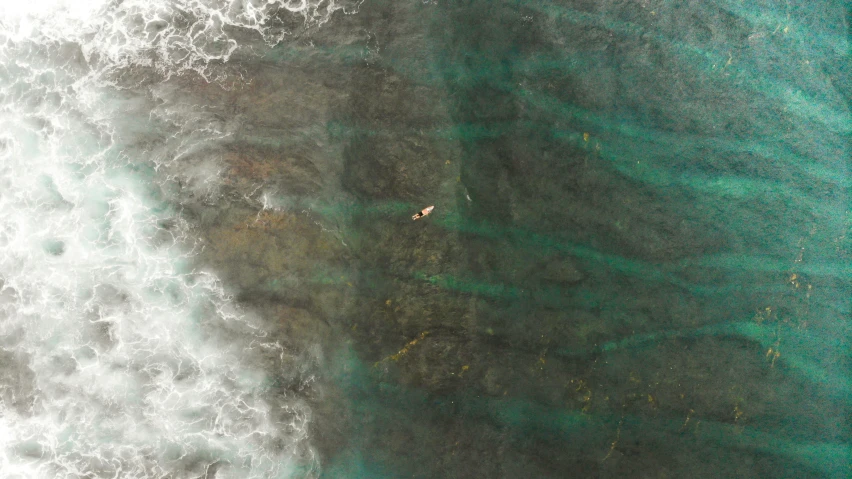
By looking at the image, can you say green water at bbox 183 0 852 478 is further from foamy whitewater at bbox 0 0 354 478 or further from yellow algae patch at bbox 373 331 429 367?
foamy whitewater at bbox 0 0 354 478

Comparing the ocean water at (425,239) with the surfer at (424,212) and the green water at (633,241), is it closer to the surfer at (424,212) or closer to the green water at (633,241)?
the green water at (633,241)

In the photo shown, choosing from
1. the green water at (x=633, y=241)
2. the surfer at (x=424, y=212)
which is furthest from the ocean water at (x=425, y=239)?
the surfer at (x=424, y=212)

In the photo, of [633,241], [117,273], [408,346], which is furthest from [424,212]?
[117,273]

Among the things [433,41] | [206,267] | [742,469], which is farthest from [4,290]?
[742,469]

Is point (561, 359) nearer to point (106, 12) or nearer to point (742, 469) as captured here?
point (742, 469)

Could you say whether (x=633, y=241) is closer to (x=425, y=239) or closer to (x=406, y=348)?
(x=425, y=239)

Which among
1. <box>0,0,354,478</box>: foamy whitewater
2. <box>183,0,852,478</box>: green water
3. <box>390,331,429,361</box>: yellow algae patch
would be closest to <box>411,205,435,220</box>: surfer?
<box>183,0,852,478</box>: green water
